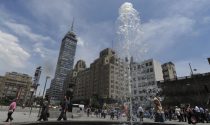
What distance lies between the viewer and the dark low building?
52281 millimetres

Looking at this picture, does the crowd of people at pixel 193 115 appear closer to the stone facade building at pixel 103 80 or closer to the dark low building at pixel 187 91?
the dark low building at pixel 187 91

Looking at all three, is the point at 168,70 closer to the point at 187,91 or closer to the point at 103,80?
the point at 103,80

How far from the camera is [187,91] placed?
56.4m

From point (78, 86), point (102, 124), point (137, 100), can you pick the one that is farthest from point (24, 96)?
point (102, 124)

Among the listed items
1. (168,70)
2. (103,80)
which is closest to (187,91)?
(168,70)

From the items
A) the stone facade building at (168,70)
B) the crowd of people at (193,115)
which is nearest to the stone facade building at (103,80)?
the stone facade building at (168,70)

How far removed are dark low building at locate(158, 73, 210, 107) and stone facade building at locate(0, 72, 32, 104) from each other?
366ft

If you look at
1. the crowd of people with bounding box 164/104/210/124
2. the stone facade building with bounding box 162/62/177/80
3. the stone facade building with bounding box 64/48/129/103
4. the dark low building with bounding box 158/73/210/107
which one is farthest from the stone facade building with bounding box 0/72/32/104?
the crowd of people with bounding box 164/104/210/124

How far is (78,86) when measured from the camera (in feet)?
478

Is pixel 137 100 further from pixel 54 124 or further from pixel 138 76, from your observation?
pixel 54 124

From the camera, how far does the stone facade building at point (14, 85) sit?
14175 cm

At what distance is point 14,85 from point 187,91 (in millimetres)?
136302

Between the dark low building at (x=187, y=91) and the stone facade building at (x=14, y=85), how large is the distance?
11162 centimetres

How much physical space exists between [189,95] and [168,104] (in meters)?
7.85
